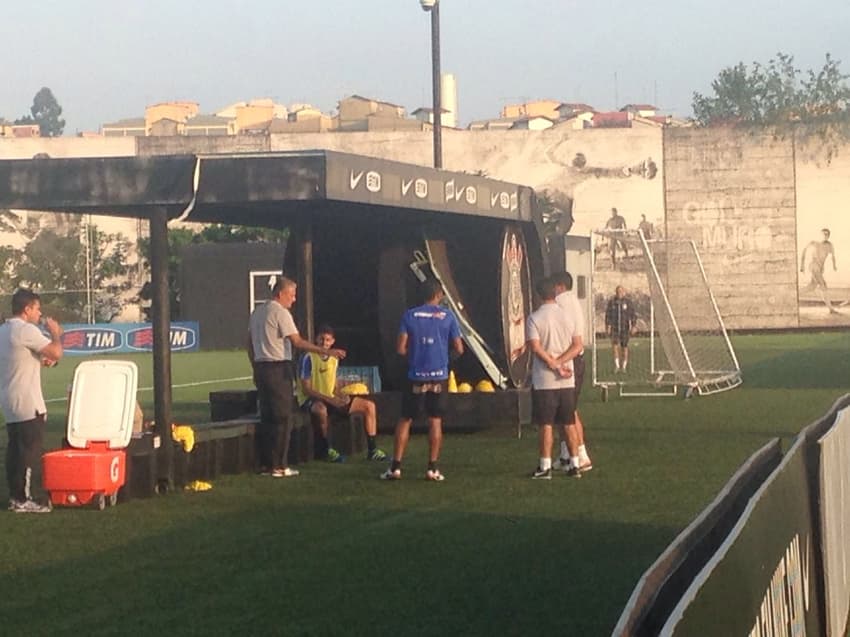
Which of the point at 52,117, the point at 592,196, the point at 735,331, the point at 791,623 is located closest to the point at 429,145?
the point at 592,196

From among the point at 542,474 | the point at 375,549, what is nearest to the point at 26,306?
the point at 375,549

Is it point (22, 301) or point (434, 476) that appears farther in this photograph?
point (434, 476)

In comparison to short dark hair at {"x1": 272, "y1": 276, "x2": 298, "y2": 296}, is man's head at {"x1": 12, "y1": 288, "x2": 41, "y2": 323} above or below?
below

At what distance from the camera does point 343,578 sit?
1051 centimetres

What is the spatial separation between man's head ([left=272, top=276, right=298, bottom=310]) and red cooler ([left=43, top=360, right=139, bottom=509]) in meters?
2.37

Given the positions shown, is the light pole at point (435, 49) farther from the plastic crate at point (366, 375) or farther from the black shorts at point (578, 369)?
the black shorts at point (578, 369)

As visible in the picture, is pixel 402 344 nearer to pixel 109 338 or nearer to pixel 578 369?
pixel 578 369

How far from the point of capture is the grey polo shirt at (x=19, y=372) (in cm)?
1395

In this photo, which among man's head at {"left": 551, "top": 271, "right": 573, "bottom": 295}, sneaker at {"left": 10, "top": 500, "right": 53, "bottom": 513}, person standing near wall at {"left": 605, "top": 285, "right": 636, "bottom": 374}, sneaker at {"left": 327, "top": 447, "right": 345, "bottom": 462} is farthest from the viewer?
person standing near wall at {"left": 605, "top": 285, "right": 636, "bottom": 374}

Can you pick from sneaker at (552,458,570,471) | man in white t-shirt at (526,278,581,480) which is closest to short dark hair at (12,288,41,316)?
man in white t-shirt at (526,278,581,480)

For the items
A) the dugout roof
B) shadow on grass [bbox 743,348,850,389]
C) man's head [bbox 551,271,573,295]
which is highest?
the dugout roof

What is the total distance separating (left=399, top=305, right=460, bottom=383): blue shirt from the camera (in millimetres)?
15938

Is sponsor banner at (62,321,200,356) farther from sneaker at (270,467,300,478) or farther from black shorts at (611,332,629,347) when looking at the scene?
sneaker at (270,467,300,478)

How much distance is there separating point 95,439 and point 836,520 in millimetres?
7017
